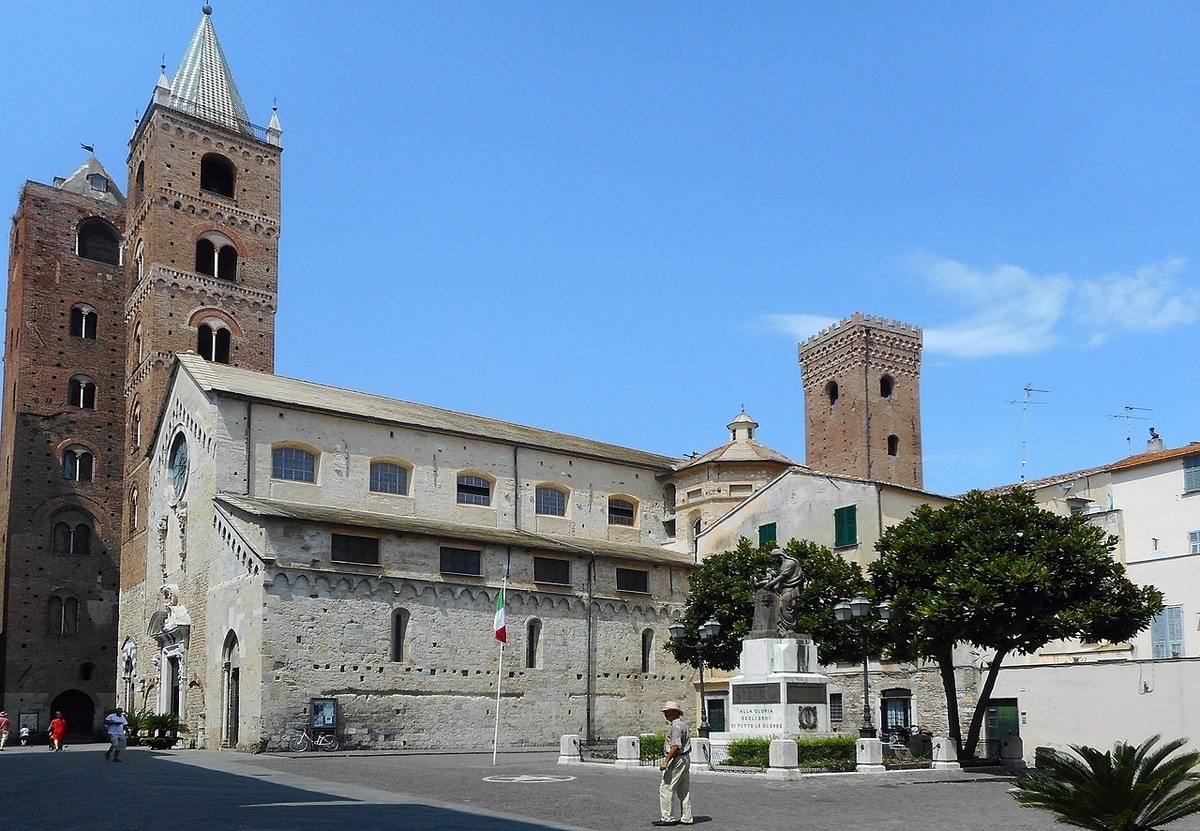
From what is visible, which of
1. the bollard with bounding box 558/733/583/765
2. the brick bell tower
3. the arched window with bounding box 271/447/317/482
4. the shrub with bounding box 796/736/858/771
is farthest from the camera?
the brick bell tower

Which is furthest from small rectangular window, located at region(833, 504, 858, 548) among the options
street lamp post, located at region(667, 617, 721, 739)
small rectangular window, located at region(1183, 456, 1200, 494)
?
small rectangular window, located at region(1183, 456, 1200, 494)

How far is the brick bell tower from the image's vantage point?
55469mm

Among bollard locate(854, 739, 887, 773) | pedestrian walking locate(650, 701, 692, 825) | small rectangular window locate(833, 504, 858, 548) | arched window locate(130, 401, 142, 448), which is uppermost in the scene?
arched window locate(130, 401, 142, 448)

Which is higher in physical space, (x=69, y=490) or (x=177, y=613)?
(x=69, y=490)

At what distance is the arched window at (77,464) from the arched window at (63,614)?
6.00 meters

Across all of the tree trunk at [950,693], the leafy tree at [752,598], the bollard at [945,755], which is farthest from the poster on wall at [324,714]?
the bollard at [945,755]

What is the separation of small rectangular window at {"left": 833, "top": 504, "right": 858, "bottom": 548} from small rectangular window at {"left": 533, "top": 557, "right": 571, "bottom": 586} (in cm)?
1056

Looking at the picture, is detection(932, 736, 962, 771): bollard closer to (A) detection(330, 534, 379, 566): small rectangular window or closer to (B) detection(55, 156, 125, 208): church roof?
(A) detection(330, 534, 379, 566): small rectangular window

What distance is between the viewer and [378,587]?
1586 inches

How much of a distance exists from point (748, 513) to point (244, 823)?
3315cm

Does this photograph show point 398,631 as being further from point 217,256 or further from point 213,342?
point 217,256

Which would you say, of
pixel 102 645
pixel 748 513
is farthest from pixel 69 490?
pixel 748 513

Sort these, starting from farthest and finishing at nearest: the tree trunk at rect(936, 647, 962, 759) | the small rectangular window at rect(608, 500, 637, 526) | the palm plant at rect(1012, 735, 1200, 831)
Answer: the small rectangular window at rect(608, 500, 637, 526), the tree trunk at rect(936, 647, 962, 759), the palm plant at rect(1012, 735, 1200, 831)

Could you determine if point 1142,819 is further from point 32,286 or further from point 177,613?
point 32,286
